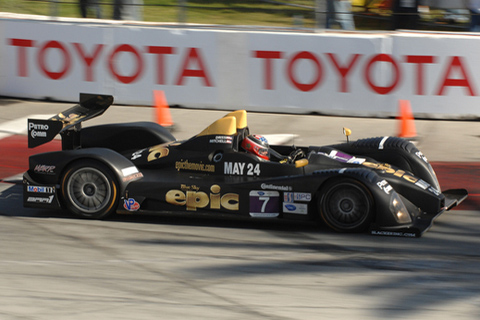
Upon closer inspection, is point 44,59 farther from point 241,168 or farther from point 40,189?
point 241,168

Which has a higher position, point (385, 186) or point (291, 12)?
point (291, 12)

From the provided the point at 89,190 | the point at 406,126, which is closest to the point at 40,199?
the point at 89,190

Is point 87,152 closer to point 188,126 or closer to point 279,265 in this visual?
point 279,265

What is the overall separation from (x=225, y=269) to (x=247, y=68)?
22.9ft

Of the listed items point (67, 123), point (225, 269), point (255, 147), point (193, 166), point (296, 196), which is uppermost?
point (67, 123)

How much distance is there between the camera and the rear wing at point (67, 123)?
24.1ft

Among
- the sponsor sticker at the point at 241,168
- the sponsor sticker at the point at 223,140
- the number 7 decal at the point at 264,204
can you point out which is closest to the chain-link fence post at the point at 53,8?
the sponsor sticker at the point at 223,140

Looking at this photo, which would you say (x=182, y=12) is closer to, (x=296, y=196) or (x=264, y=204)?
(x=264, y=204)

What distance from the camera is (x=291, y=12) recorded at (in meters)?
12.4

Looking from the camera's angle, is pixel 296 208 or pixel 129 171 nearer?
pixel 296 208

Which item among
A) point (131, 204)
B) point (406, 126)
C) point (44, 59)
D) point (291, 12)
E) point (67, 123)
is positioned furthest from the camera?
point (44, 59)

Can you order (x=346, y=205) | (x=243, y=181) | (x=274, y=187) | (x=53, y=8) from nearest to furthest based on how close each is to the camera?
(x=346, y=205) < (x=274, y=187) < (x=243, y=181) < (x=53, y=8)

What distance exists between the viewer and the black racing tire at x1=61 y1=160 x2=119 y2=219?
693 centimetres

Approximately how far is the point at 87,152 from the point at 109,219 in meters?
0.71
